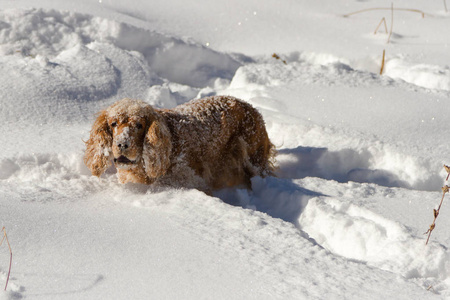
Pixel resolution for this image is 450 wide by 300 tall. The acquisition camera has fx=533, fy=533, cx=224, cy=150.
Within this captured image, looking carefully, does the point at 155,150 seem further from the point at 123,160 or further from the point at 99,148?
the point at 99,148

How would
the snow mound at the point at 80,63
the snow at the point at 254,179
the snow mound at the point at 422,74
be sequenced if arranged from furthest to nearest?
the snow mound at the point at 422,74 < the snow mound at the point at 80,63 < the snow at the point at 254,179

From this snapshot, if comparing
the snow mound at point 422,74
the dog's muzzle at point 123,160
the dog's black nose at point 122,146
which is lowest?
the dog's muzzle at point 123,160

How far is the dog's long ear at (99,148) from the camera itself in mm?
3086

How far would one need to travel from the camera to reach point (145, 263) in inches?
84.2

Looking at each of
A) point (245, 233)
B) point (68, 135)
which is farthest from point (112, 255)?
point (68, 135)

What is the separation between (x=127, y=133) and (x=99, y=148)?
0.67 feet

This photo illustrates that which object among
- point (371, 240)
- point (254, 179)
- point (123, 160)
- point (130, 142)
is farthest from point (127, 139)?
point (371, 240)

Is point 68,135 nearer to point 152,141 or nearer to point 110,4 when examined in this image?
point 152,141

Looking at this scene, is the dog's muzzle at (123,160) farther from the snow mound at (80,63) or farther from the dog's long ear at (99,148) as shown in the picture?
the snow mound at (80,63)

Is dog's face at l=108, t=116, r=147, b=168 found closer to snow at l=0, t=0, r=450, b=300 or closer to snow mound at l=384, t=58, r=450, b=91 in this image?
snow at l=0, t=0, r=450, b=300

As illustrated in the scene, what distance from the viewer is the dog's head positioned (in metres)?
3.05

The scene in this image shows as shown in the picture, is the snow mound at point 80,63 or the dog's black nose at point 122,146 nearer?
the dog's black nose at point 122,146

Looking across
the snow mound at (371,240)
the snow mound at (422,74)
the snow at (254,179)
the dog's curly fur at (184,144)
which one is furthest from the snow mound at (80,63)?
the snow mound at (371,240)

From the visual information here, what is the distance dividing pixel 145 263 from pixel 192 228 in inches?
16.2
